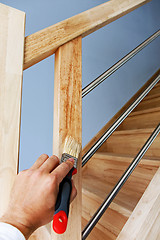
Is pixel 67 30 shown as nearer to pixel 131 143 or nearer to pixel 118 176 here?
pixel 118 176

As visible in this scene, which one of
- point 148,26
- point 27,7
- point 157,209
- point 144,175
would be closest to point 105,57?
point 27,7

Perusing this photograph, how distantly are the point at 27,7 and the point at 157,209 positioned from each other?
1232mm

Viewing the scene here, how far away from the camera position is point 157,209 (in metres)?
0.51

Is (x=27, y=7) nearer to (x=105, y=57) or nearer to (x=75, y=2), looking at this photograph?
(x=75, y=2)

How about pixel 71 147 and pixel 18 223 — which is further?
pixel 71 147

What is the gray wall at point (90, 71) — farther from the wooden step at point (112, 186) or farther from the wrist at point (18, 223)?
the wrist at point (18, 223)

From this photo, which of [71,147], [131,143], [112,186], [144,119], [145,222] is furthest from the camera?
[144,119]

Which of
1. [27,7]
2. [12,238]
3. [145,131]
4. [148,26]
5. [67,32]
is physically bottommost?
[12,238]

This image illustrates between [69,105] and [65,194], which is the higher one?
[69,105]

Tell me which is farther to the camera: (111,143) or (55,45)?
(111,143)

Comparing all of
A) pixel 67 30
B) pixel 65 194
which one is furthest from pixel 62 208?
pixel 67 30

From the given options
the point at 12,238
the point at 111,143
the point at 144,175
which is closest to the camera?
the point at 12,238

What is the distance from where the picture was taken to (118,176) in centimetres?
94

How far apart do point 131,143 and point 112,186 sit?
0.35m
